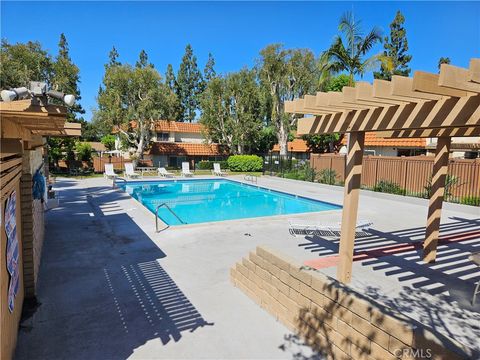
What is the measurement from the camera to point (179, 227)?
9.47 m

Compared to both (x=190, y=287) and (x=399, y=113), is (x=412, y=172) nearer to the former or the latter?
(x=399, y=113)

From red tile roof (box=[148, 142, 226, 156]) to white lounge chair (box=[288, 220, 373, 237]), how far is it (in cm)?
2530

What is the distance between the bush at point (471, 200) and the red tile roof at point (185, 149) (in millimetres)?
24427

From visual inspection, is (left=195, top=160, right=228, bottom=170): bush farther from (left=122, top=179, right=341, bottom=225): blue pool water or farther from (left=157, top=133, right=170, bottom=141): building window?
(left=122, top=179, right=341, bottom=225): blue pool water

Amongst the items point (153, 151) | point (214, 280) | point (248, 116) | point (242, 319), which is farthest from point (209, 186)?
point (242, 319)

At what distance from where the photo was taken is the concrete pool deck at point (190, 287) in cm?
398

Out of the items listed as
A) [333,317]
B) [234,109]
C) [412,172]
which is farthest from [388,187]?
[234,109]

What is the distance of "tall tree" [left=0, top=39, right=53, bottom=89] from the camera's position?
21312mm

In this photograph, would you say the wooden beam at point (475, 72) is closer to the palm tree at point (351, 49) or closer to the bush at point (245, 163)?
the palm tree at point (351, 49)

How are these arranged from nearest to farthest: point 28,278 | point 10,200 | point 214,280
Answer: point 10,200
point 28,278
point 214,280

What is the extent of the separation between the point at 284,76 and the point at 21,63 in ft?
67.7

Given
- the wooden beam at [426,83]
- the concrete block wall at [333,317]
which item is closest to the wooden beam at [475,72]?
the wooden beam at [426,83]

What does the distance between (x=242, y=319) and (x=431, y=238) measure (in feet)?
15.0

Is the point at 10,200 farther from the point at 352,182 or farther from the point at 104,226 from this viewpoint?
the point at 104,226
